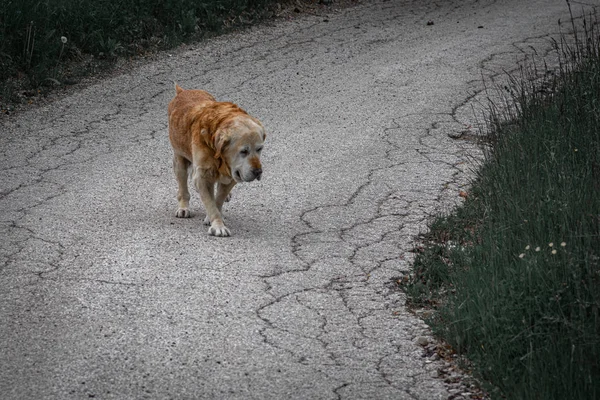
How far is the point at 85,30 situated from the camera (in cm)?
1081

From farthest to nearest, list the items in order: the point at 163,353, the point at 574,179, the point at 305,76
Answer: the point at 305,76 < the point at 574,179 < the point at 163,353

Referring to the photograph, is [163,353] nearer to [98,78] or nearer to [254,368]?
[254,368]

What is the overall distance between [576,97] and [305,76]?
178 inches

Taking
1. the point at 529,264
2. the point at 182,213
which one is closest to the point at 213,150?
the point at 182,213

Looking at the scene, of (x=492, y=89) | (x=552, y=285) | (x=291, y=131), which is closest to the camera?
(x=552, y=285)

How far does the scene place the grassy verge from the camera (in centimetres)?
381

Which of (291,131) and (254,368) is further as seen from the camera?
(291,131)

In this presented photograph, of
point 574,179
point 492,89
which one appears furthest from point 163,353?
point 492,89

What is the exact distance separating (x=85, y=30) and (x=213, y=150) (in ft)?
17.1

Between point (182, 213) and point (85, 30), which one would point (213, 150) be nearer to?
point (182, 213)

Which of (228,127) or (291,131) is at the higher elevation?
(228,127)

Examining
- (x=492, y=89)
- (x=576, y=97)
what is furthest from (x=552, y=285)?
(x=492, y=89)

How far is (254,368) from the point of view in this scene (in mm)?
4352

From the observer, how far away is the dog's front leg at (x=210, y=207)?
6309 millimetres
